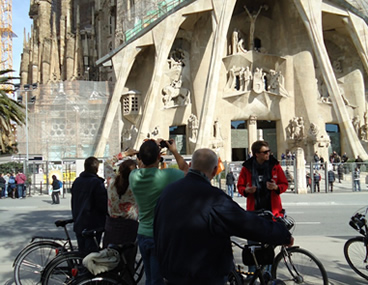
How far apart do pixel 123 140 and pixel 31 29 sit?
2936 centimetres

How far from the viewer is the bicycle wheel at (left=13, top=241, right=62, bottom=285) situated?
364 cm

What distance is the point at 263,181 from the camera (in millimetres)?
3877

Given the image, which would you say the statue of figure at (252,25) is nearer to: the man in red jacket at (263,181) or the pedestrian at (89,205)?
the man in red jacket at (263,181)

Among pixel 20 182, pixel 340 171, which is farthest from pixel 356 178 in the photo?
pixel 20 182

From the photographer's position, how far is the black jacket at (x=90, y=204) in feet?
12.1

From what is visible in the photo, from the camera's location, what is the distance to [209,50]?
1009 inches

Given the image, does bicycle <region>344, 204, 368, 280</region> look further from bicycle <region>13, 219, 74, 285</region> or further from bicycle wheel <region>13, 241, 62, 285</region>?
bicycle wheel <region>13, 241, 62, 285</region>

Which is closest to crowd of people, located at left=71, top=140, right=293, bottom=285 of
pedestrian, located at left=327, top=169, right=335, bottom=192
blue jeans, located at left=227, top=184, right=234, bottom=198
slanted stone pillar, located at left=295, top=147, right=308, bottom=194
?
blue jeans, located at left=227, top=184, right=234, bottom=198

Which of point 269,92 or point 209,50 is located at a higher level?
point 209,50

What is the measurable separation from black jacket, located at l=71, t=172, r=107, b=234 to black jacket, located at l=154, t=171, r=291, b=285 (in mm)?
1869

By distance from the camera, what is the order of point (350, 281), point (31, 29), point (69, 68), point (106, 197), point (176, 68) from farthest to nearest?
1. point (31, 29)
2. point (69, 68)
3. point (176, 68)
4. point (350, 281)
5. point (106, 197)

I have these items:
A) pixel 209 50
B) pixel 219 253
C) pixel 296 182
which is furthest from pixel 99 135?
pixel 219 253

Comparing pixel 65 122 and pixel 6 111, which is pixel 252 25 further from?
pixel 6 111

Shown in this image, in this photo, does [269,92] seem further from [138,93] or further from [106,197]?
[106,197]
